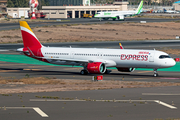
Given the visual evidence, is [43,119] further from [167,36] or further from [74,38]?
[167,36]

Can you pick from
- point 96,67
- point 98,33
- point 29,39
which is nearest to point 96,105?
point 96,67

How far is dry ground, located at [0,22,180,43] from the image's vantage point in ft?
376

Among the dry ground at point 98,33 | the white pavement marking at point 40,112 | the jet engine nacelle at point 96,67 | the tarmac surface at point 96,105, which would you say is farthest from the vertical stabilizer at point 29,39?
the dry ground at point 98,33

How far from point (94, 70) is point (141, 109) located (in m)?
25.0

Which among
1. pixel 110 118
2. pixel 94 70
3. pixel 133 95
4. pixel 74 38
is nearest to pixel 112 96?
pixel 133 95

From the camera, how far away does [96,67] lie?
49781 mm

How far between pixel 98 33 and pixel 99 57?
2914 inches

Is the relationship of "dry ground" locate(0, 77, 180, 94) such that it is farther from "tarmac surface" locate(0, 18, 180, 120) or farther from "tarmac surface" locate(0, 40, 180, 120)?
"tarmac surface" locate(0, 18, 180, 120)

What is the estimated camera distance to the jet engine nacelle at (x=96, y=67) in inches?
1957

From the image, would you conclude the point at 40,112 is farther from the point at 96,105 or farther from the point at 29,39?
the point at 29,39

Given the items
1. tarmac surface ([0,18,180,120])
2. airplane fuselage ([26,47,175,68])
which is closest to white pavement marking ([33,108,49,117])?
tarmac surface ([0,18,180,120])

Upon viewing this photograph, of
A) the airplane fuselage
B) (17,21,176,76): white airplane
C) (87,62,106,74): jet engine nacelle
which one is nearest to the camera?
the airplane fuselage

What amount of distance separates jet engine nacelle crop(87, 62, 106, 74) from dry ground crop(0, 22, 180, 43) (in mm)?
59846

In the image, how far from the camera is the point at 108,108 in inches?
1011
